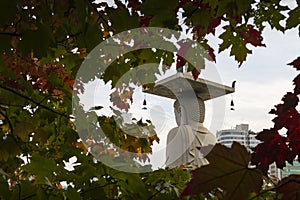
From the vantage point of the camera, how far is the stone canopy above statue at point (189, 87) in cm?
529

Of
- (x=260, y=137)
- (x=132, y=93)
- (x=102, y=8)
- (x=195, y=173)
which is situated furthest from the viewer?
(x=132, y=93)

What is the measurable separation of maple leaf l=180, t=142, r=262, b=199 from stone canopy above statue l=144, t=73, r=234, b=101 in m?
4.56

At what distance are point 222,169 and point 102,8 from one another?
892 mm

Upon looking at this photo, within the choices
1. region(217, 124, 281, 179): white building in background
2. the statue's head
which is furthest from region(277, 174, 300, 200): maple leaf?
the statue's head

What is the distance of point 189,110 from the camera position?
5789 millimetres

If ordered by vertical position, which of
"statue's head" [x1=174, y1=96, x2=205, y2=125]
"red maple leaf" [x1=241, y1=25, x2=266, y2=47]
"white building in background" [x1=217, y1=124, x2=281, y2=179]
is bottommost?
"white building in background" [x1=217, y1=124, x2=281, y2=179]

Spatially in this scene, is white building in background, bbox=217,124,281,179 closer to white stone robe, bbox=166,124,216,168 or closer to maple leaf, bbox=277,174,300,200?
maple leaf, bbox=277,174,300,200

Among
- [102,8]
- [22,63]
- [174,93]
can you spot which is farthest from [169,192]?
[174,93]

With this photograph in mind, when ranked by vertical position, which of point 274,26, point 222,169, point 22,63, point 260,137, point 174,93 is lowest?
point 222,169

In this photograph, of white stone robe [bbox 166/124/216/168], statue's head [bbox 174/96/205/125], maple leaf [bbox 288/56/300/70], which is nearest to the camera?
maple leaf [bbox 288/56/300/70]

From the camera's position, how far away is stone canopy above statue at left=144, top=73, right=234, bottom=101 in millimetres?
5289

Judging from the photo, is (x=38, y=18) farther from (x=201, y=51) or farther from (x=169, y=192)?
(x=201, y=51)

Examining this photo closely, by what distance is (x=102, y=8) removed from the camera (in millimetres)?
1322

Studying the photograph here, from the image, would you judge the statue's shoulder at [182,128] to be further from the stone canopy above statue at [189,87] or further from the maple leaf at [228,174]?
the maple leaf at [228,174]
